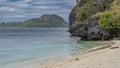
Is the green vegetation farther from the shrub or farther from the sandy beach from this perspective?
the sandy beach

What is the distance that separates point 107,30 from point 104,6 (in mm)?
21464

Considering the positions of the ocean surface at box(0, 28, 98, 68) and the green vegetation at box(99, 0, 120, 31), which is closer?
the ocean surface at box(0, 28, 98, 68)

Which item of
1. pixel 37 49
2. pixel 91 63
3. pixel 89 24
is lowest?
pixel 37 49

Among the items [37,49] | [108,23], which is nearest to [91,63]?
[37,49]

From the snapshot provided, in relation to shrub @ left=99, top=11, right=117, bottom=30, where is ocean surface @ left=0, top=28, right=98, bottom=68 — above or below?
below

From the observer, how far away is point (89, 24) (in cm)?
6481

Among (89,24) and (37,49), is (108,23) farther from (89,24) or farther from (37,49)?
(37,49)

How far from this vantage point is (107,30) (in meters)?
57.4

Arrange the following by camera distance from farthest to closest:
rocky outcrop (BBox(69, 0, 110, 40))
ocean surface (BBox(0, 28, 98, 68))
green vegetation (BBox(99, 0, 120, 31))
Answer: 1. rocky outcrop (BBox(69, 0, 110, 40))
2. green vegetation (BBox(99, 0, 120, 31))
3. ocean surface (BBox(0, 28, 98, 68))

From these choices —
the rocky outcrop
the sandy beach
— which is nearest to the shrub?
the rocky outcrop

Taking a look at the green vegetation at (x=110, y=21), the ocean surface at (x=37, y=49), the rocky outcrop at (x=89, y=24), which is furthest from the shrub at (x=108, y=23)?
the ocean surface at (x=37, y=49)

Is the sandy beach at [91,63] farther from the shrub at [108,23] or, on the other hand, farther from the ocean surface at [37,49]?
the shrub at [108,23]

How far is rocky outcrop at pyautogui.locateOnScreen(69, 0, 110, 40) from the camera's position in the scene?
5825cm

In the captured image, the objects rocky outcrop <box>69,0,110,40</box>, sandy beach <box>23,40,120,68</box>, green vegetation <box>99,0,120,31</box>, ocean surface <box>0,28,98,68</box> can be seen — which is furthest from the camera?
rocky outcrop <box>69,0,110,40</box>
